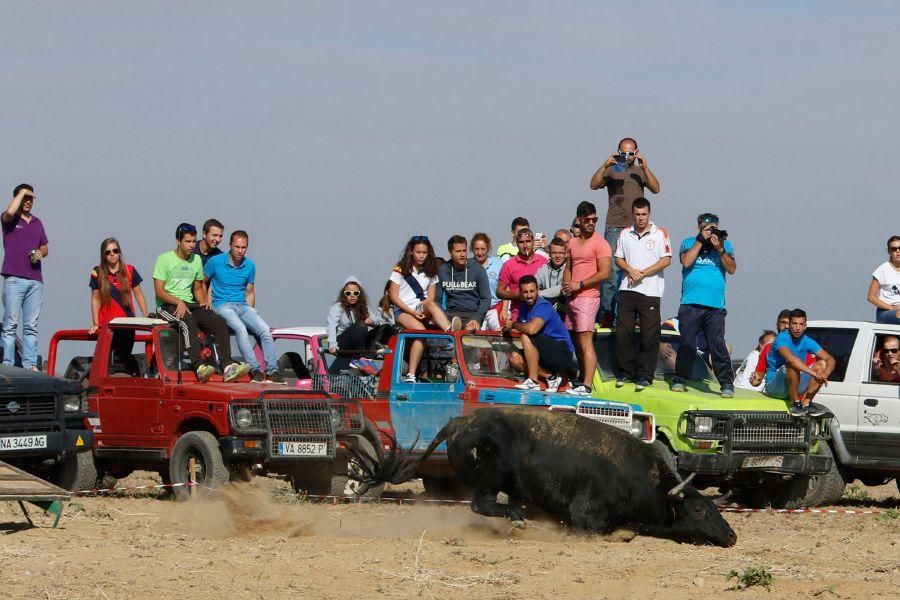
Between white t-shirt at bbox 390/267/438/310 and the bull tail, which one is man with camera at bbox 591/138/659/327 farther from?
the bull tail

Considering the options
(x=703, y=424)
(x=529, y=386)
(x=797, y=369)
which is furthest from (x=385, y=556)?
(x=797, y=369)

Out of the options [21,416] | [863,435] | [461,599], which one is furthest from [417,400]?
[461,599]

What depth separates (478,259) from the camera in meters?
17.8

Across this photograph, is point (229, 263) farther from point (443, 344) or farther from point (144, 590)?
point (144, 590)

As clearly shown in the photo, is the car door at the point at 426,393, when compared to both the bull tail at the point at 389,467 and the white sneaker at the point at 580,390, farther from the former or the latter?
the bull tail at the point at 389,467

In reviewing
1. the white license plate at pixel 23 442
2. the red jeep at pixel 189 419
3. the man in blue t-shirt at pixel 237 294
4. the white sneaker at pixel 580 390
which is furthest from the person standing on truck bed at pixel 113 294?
the white sneaker at pixel 580 390

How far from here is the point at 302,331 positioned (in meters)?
19.1

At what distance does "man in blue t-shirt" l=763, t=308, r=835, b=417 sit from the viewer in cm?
1580

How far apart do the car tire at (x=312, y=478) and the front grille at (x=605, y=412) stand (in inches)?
107

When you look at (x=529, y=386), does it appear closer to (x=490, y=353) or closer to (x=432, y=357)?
(x=490, y=353)

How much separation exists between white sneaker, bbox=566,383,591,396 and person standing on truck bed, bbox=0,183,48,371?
571 centimetres

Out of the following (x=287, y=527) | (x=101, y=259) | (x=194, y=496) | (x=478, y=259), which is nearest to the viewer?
(x=287, y=527)

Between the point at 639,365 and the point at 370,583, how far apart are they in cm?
672

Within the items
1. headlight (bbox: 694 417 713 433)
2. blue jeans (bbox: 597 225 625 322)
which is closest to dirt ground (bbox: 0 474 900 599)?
headlight (bbox: 694 417 713 433)
